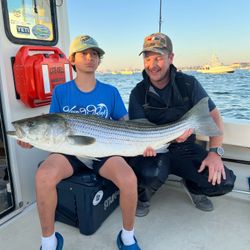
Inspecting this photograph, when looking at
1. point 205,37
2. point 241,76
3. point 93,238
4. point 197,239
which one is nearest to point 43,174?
point 93,238

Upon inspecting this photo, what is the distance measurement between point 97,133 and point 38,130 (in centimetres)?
38

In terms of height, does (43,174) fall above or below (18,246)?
above

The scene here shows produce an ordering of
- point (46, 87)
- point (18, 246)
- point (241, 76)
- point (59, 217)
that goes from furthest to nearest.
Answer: point (241, 76) → point (46, 87) → point (59, 217) → point (18, 246)

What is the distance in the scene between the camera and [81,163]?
81.9 inches

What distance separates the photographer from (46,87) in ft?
8.03

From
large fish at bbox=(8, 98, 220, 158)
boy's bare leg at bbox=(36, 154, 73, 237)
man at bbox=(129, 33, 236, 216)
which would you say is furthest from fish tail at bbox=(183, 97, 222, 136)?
boy's bare leg at bbox=(36, 154, 73, 237)

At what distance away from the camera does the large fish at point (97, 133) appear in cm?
171

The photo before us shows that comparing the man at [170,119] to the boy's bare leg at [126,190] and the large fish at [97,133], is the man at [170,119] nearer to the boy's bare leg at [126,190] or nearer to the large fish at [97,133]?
the large fish at [97,133]

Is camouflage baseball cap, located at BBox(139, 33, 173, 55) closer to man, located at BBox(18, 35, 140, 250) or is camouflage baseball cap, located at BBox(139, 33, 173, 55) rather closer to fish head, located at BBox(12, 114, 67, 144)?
man, located at BBox(18, 35, 140, 250)

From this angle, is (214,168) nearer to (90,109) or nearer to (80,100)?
(90,109)

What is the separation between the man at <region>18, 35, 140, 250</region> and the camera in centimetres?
175

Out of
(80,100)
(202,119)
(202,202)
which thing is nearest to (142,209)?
(202,202)

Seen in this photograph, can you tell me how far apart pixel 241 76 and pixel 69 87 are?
668cm

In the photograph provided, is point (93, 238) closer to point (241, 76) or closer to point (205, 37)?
point (241, 76)
